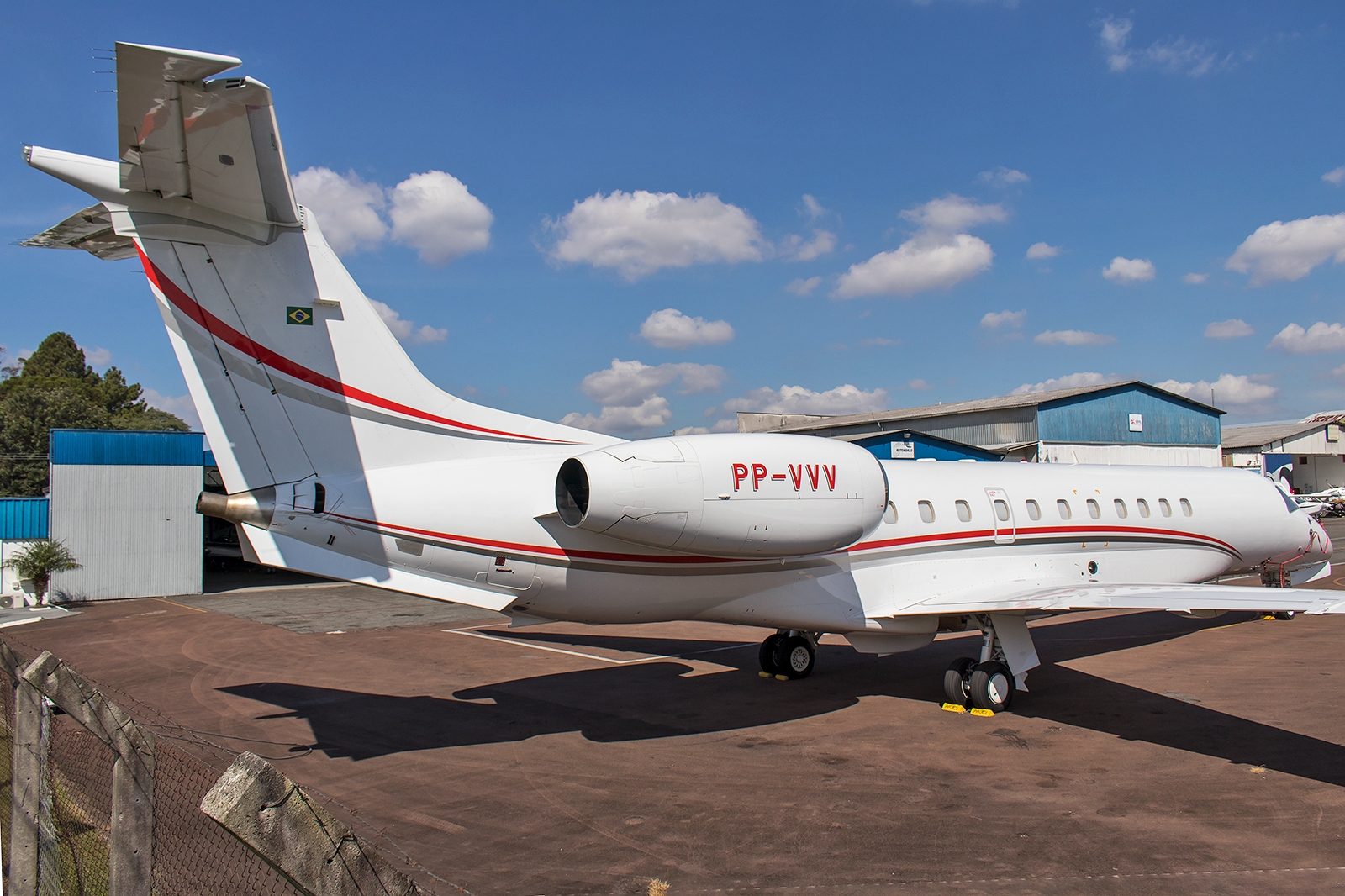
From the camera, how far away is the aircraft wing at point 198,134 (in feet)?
15.6

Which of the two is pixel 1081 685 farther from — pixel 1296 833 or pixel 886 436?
pixel 886 436

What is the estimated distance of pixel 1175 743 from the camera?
8.84 m

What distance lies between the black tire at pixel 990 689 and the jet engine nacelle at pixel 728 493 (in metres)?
2.52

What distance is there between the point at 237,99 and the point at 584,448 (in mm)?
4800

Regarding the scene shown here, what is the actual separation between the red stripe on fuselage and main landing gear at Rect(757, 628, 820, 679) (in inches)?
243

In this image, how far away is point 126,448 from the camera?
24438 mm

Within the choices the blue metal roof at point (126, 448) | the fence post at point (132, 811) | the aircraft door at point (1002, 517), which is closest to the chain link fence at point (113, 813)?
the fence post at point (132, 811)

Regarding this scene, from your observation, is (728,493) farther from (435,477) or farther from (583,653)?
(583,653)

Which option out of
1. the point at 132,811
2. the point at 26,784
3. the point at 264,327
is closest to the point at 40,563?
the point at 264,327

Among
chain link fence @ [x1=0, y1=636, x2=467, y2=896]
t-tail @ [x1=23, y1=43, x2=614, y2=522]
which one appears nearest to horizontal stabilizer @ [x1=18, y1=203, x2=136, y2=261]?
t-tail @ [x1=23, y1=43, x2=614, y2=522]

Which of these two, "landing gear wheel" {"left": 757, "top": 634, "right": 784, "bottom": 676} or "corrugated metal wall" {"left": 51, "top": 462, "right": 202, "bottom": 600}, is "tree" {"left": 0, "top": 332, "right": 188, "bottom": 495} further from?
"landing gear wheel" {"left": 757, "top": 634, "right": 784, "bottom": 676}

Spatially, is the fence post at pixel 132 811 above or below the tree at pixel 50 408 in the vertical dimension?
below

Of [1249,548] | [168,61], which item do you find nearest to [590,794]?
[168,61]

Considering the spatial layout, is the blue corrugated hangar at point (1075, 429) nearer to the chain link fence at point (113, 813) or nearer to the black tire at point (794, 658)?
the black tire at point (794, 658)
